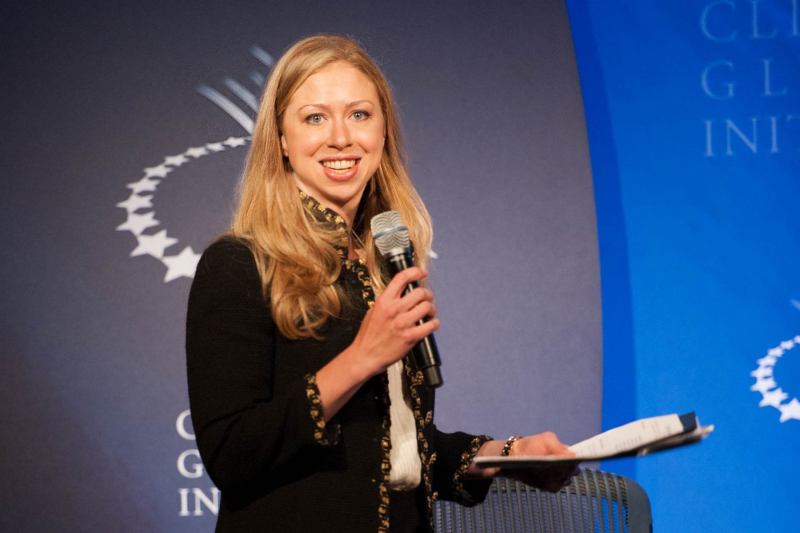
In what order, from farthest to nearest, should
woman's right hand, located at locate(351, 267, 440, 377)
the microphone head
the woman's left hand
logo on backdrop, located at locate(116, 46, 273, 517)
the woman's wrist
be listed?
logo on backdrop, located at locate(116, 46, 273, 517) < the woman's wrist < the woman's left hand < the microphone head < woman's right hand, located at locate(351, 267, 440, 377)

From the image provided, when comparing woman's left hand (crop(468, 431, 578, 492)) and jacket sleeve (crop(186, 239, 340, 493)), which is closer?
jacket sleeve (crop(186, 239, 340, 493))

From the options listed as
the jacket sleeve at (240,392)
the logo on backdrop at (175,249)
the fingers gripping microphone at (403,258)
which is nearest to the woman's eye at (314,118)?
the fingers gripping microphone at (403,258)

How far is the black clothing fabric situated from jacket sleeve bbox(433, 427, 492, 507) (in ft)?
0.86

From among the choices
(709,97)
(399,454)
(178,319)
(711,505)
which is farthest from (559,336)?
(399,454)

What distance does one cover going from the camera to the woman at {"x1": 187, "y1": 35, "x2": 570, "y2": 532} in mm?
1413

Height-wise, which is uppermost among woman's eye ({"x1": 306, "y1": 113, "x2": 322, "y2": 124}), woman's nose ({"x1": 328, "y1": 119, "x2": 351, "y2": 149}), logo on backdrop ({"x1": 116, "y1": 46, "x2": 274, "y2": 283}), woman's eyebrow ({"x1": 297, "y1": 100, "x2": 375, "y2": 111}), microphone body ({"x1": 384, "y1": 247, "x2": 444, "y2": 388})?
logo on backdrop ({"x1": 116, "y1": 46, "x2": 274, "y2": 283})

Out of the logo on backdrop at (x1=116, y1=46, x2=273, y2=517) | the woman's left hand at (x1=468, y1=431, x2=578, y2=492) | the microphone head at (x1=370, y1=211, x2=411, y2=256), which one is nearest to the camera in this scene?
the microphone head at (x1=370, y1=211, x2=411, y2=256)

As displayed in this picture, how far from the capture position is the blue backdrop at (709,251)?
9.75 feet

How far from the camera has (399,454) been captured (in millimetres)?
1622

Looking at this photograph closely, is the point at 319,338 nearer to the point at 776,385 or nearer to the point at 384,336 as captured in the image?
the point at 384,336

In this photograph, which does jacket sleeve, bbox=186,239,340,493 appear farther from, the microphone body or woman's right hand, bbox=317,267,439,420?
the microphone body

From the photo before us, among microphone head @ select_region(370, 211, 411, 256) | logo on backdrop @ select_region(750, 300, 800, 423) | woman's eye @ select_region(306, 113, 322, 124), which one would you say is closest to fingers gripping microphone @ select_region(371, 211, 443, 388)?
microphone head @ select_region(370, 211, 411, 256)

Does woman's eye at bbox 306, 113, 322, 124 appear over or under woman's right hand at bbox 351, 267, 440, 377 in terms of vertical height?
over

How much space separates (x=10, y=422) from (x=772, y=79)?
2740 millimetres
